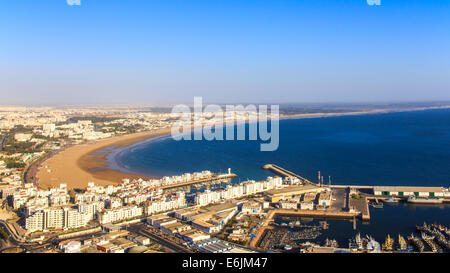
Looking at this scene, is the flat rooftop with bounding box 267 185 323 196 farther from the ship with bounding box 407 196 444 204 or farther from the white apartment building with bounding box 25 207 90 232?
the white apartment building with bounding box 25 207 90 232

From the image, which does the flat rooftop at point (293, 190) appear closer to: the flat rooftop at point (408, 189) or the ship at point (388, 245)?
the flat rooftop at point (408, 189)

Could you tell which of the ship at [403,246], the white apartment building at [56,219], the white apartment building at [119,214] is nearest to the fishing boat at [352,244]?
the ship at [403,246]

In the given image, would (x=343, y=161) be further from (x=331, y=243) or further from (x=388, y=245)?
(x=331, y=243)

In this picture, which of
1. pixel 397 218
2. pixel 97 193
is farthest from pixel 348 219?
pixel 97 193
